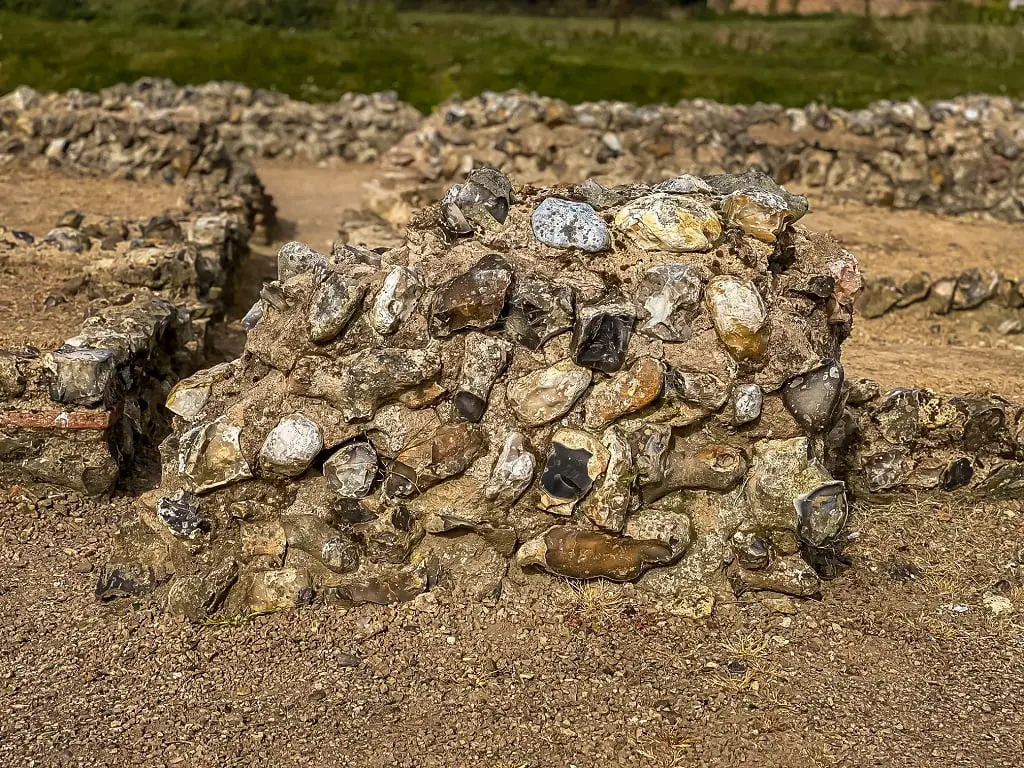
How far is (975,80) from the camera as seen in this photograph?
23219mm

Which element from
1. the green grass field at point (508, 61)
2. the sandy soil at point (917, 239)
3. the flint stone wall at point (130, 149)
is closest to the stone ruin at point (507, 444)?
the sandy soil at point (917, 239)

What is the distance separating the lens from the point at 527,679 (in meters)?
4.82

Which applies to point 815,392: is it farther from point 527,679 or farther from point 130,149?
point 130,149

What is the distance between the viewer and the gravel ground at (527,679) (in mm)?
4434

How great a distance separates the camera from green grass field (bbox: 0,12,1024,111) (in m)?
21.2

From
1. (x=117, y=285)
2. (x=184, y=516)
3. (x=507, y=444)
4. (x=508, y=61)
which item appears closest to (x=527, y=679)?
(x=507, y=444)

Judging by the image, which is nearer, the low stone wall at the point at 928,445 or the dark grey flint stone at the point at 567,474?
the dark grey flint stone at the point at 567,474

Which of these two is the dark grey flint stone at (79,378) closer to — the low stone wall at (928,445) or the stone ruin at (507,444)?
the stone ruin at (507,444)

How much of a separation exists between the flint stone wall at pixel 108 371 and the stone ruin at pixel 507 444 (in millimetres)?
903

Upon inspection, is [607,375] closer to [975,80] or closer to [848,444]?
[848,444]

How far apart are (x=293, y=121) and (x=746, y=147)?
7179 millimetres

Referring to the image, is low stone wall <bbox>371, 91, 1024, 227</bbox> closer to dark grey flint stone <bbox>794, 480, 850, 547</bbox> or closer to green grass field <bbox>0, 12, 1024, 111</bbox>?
green grass field <bbox>0, 12, 1024, 111</bbox>

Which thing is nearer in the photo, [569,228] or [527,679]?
[527,679]

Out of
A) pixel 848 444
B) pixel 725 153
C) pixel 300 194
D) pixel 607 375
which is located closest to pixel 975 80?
pixel 725 153
